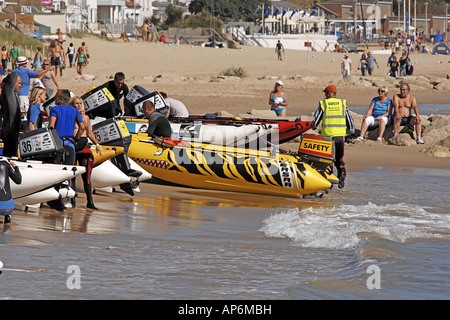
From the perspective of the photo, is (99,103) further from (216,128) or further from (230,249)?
(230,249)

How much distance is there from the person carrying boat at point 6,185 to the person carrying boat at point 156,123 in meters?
3.59

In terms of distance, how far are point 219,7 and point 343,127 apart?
69.3m

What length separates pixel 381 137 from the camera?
15.7 metres

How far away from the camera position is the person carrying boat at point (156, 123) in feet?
37.0

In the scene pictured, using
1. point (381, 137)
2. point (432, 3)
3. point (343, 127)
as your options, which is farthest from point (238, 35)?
point (432, 3)

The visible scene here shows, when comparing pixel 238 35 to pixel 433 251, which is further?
pixel 238 35

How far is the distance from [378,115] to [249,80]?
1628cm

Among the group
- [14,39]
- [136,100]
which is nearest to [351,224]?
[136,100]

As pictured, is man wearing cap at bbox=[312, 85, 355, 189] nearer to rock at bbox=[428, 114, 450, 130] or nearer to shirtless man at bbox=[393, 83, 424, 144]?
shirtless man at bbox=[393, 83, 424, 144]

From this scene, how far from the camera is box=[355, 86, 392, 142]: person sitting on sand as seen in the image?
15398mm

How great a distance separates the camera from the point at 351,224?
8953 mm

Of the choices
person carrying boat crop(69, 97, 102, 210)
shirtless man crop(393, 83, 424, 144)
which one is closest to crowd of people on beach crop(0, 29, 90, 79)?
shirtless man crop(393, 83, 424, 144)

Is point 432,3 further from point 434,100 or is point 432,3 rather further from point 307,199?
point 307,199

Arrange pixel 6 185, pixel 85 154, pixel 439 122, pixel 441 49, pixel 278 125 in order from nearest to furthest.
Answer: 1. pixel 6 185
2. pixel 85 154
3. pixel 278 125
4. pixel 439 122
5. pixel 441 49
